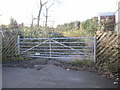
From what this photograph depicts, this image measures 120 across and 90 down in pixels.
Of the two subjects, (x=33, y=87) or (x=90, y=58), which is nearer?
(x=33, y=87)

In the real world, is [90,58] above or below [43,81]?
above

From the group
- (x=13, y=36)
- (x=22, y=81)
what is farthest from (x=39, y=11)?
(x=22, y=81)

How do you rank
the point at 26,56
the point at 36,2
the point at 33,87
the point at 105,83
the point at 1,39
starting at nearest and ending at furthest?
1. the point at 33,87
2. the point at 105,83
3. the point at 1,39
4. the point at 26,56
5. the point at 36,2

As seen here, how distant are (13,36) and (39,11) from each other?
8939 millimetres

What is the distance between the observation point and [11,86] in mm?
3064

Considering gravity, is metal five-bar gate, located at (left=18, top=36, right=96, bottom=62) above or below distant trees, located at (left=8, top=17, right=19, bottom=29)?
below

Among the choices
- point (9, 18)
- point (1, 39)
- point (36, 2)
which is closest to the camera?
point (1, 39)

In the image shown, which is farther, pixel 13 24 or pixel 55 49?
pixel 13 24

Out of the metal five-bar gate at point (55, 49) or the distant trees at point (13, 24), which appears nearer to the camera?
the metal five-bar gate at point (55, 49)

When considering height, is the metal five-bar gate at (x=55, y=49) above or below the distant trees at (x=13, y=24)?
below

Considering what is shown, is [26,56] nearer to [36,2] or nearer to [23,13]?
[23,13]

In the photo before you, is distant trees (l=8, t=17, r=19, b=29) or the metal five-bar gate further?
distant trees (l=8, t=17, r=19, b=29)

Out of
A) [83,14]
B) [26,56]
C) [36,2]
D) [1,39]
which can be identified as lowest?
[26,56]

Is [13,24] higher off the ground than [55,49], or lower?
higher
